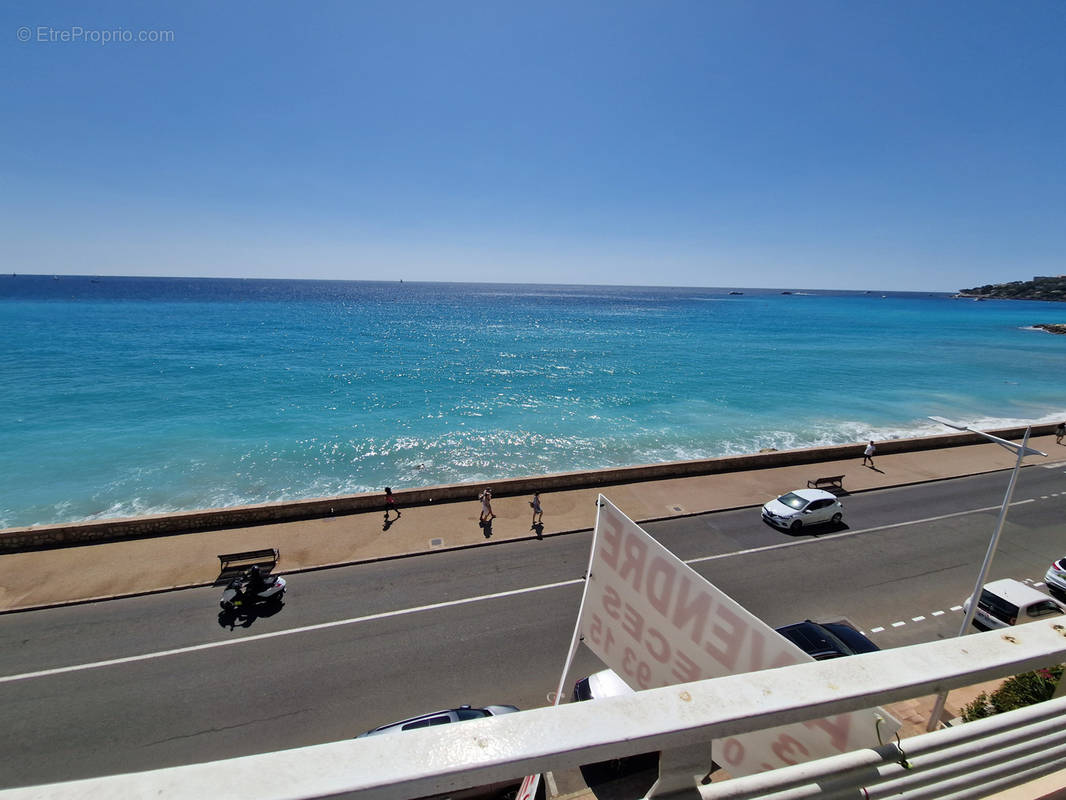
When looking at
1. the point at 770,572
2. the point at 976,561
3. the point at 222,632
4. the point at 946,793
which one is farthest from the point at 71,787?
the point at 976,561

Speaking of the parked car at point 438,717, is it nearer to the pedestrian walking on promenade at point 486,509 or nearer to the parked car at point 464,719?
the parked car at point 464,719

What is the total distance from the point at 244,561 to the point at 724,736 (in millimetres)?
16824

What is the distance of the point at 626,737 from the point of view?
1.53 m

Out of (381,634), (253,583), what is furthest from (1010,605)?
(253,583)

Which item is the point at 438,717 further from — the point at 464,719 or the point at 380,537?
the point at 380,537

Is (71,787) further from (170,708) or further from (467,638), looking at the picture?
(170,708)

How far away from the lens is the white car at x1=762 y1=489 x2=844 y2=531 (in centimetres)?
1677

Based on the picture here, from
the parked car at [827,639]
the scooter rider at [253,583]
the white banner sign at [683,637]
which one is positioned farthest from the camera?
the scooter rider at [253,583]

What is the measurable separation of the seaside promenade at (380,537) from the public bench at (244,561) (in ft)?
1.15

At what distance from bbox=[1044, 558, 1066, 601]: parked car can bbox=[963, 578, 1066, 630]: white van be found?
3.69ft

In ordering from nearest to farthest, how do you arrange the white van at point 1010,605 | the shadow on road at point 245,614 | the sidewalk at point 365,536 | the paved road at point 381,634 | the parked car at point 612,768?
the parked car at point 612,768
the paved road at point 381,634
the white van at point 1010,605
the shadow on road at point 245,614
the sidewalk at point 365,536

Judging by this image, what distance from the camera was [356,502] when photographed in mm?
17953

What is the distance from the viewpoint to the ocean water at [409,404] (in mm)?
26719

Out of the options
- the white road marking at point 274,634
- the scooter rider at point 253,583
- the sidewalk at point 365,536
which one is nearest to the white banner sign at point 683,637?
the white road marking at point 274,634
